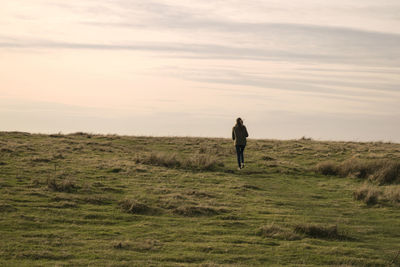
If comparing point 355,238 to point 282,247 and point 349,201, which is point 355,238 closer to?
point 282,247

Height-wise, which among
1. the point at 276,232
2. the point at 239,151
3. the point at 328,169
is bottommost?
the point at 276,232

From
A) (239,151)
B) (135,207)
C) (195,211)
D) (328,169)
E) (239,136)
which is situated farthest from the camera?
(239,151)

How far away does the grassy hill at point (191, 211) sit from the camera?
11242mm

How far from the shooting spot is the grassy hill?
11.2m

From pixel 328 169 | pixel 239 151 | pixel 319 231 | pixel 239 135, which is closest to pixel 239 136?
pixel 239 135

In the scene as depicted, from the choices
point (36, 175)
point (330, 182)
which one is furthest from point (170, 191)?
point (330, 182)

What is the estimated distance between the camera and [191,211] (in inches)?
614

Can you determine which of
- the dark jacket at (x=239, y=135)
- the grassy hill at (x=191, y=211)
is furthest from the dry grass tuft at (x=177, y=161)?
the dark jacket at (x=239, y=135)

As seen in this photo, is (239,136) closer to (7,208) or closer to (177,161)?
(177,161)

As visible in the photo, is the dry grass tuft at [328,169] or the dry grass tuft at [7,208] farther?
the dry grass tuft at [328,169]

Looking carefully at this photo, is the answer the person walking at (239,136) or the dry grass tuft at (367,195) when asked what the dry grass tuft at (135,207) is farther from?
the person walking at (239,136)

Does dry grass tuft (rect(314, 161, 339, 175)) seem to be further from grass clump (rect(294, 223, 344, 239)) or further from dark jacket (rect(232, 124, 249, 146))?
grass clump (rect(294, 223, 344, 239))

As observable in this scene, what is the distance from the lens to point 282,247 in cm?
1217

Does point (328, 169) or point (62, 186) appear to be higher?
point (328, 169)
